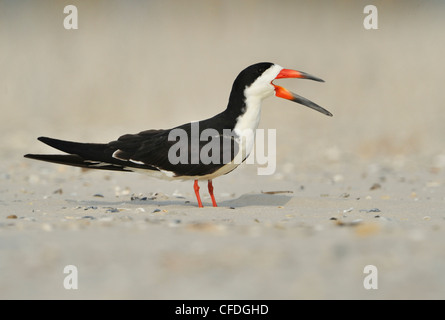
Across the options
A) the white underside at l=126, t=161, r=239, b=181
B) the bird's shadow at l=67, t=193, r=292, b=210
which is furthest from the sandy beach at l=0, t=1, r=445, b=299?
the white underside at l=126, t=161, r=239, b=181

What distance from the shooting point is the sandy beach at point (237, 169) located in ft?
10.1

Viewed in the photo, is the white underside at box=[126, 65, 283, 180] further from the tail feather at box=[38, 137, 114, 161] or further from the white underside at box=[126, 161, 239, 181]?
the tail feather at box=[38, 137, 114, 161]

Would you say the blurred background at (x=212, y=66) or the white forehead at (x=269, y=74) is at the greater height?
the blurred background at (x=212, y=66)

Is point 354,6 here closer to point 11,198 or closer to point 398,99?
point 398,99

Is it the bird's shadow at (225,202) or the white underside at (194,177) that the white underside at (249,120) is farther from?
the bird's shadow at (225,202)

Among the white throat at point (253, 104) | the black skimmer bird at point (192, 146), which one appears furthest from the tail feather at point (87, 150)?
the white throat at point (253, 104)

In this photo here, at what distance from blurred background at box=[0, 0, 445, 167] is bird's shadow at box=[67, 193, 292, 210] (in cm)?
396

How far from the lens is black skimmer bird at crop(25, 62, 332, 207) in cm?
503

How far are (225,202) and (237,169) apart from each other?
97.7 inches

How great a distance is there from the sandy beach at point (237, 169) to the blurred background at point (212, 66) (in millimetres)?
50

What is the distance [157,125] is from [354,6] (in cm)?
778

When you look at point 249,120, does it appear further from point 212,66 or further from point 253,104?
point 212,66

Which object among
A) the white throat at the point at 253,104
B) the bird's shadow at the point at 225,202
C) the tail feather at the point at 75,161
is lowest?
the bird's shadow at the point at 225,202
